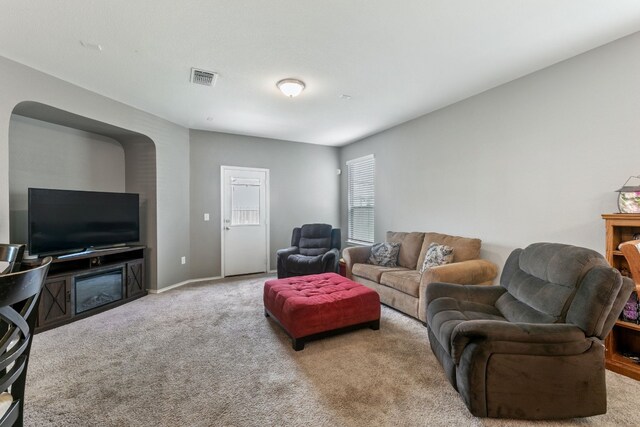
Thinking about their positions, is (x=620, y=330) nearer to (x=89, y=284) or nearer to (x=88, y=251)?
(x=89, y=284)

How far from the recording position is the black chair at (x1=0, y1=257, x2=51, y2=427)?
0.82m

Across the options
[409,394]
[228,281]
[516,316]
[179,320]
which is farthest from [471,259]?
[228,281]

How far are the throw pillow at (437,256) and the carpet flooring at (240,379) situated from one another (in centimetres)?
71

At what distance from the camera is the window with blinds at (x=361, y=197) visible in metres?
5.45

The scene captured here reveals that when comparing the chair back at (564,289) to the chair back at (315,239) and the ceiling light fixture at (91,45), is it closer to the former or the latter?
the chair back at (315,239)

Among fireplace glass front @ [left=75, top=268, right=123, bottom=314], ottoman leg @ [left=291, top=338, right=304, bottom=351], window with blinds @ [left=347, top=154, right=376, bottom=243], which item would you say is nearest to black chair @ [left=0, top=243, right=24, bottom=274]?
ottoman leg @ [left=291, top=338, right=304, bottom=351]

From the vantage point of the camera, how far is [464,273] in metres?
2.94

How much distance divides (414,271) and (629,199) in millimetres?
2155

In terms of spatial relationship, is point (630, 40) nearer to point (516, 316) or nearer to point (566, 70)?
point (566, 70)

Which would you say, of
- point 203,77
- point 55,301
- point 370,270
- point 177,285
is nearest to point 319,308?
point 370,270

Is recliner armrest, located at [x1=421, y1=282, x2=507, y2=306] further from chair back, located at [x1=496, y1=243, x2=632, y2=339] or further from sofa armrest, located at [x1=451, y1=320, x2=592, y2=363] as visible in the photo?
sofa armrest, located at [x1=451, y1=320, x2=592, y2=363]

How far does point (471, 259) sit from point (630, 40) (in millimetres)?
2322

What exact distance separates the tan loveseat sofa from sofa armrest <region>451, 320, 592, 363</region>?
1.21 m

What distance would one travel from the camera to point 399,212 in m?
4.72
